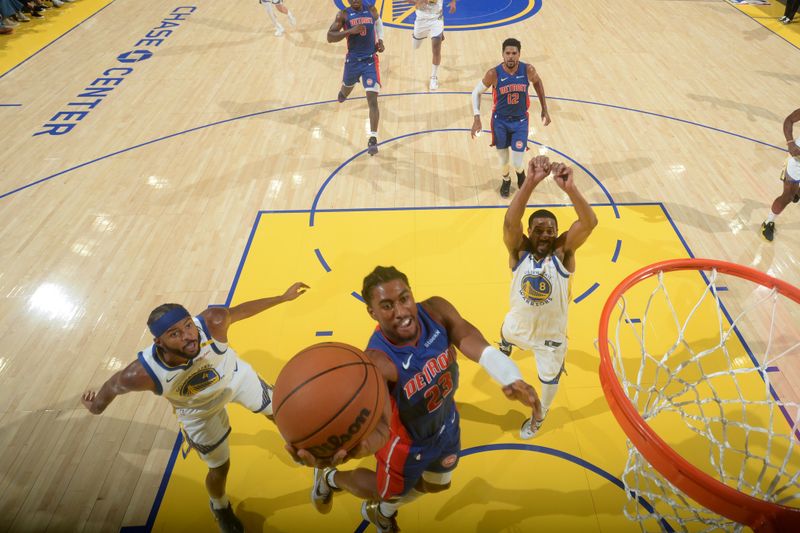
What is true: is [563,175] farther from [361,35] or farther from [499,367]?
[361,35]

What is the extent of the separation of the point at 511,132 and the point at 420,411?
399cm

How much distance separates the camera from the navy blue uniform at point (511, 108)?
5453mm

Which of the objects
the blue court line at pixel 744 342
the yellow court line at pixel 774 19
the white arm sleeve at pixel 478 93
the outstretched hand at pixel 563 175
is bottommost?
the blue court line at pixel 744 342

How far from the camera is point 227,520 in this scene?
129 inches

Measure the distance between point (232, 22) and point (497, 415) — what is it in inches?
426

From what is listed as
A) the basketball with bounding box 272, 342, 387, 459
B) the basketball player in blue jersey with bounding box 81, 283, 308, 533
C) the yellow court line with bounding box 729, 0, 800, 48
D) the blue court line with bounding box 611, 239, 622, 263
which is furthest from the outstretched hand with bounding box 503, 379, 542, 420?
the yellow court line with bounding box 729, 0, 800, 48

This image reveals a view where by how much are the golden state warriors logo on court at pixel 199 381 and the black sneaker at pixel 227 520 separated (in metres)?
0.89

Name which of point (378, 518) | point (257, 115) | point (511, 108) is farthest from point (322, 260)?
point (257, 115)

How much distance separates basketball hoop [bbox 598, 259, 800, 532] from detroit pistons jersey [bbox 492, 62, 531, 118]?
228 centimetres

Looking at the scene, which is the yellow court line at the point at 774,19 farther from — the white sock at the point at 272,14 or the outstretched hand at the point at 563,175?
the white sock at the point at 272,14

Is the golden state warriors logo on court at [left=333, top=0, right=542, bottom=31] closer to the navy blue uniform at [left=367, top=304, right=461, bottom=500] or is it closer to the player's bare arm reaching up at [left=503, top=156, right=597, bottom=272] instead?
the player's bare arm reaching up at [left=503, top=156, right=597, bottom=272]

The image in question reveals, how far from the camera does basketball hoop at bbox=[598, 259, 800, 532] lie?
2.35 metres

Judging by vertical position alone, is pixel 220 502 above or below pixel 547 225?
below

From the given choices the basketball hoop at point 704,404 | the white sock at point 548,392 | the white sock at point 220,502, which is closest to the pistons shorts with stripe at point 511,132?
the basketball hoop at point 704,404
